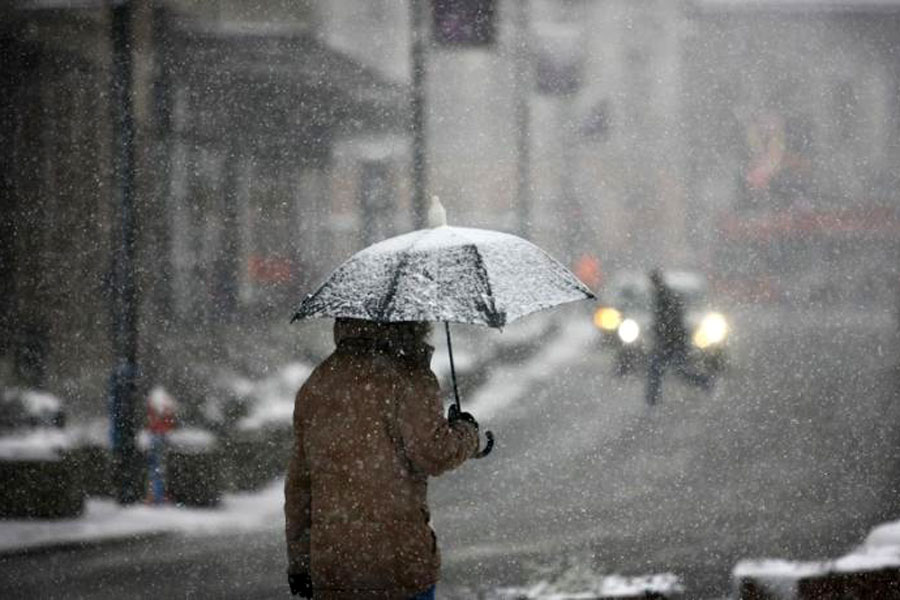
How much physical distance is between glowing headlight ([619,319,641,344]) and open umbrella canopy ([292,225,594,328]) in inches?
573

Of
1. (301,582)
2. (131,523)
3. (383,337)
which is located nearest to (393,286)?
(383,337)

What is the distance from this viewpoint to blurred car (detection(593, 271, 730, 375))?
16297 mm

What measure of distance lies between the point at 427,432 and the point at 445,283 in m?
0.39

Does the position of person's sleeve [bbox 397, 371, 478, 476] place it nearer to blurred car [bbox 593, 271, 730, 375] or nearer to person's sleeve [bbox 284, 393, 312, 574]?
person's sleeve [bbox 284, 393, 312, 574]

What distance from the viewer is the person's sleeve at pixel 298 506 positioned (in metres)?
2.84

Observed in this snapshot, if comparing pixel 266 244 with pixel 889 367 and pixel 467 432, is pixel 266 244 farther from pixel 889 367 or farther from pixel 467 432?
pixel 467 432

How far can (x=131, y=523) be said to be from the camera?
7.56 metres

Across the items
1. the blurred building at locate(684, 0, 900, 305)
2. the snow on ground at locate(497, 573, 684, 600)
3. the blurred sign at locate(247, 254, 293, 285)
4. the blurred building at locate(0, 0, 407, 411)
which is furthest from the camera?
the blurred building at locate(684, 0, 900, 305)

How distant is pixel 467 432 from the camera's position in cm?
272

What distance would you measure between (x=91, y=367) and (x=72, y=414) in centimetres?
137

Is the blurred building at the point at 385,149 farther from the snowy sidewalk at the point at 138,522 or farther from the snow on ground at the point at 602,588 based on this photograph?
the snow on ground at the point at 602,588

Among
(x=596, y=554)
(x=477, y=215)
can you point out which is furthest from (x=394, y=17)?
(x=596, y=554)

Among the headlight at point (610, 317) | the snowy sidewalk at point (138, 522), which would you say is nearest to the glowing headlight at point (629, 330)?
the headlight at point (610, 317)

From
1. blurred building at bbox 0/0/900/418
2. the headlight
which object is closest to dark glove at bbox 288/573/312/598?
blurred building at bbox 0/0/900/418
